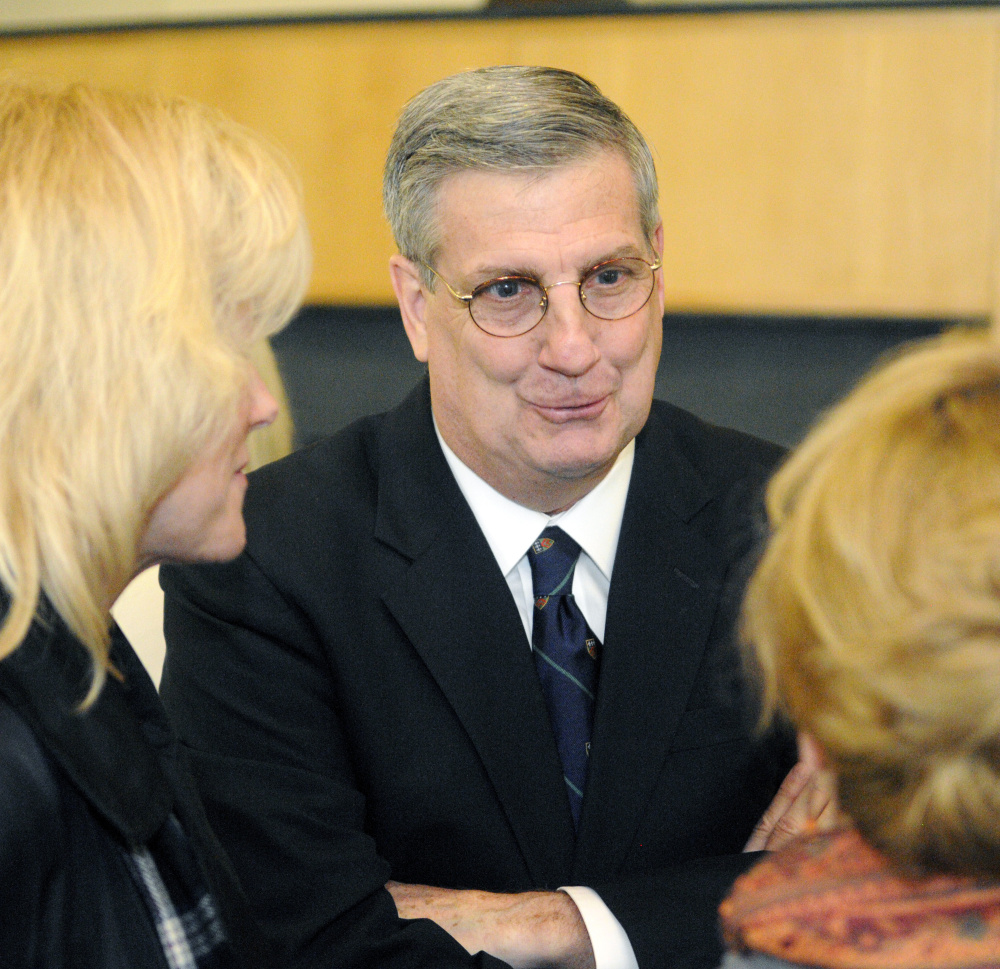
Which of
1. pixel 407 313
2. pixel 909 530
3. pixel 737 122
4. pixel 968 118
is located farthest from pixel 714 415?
pixel 909 530

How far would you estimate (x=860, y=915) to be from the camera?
2.43ft

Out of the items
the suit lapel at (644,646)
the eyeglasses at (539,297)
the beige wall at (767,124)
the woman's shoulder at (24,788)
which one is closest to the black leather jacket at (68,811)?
the woman's shoulder at (24,788)

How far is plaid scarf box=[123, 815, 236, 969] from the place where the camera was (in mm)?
1067

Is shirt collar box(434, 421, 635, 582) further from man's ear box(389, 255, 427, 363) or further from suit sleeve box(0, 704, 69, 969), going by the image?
suit sleeve box(0, 704, 69, 969)

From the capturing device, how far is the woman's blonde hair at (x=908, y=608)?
68cm

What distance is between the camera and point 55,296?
37.3 inches

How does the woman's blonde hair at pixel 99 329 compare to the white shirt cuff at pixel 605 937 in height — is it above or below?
above

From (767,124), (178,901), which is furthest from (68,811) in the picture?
(767,124)

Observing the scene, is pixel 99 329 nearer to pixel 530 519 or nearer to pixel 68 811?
pixel 68 811

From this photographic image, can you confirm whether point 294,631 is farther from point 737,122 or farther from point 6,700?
point 737,122

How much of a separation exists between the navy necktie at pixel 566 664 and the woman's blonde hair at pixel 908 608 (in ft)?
2.57

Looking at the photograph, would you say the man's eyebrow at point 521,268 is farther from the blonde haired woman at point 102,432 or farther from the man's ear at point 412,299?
the blonde haired woman at point 102,432

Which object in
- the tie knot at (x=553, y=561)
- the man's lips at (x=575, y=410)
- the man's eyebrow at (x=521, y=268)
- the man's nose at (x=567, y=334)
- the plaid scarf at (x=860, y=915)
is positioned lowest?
the tie knot at (x=553, y=561)

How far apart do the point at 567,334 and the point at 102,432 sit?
726mm
